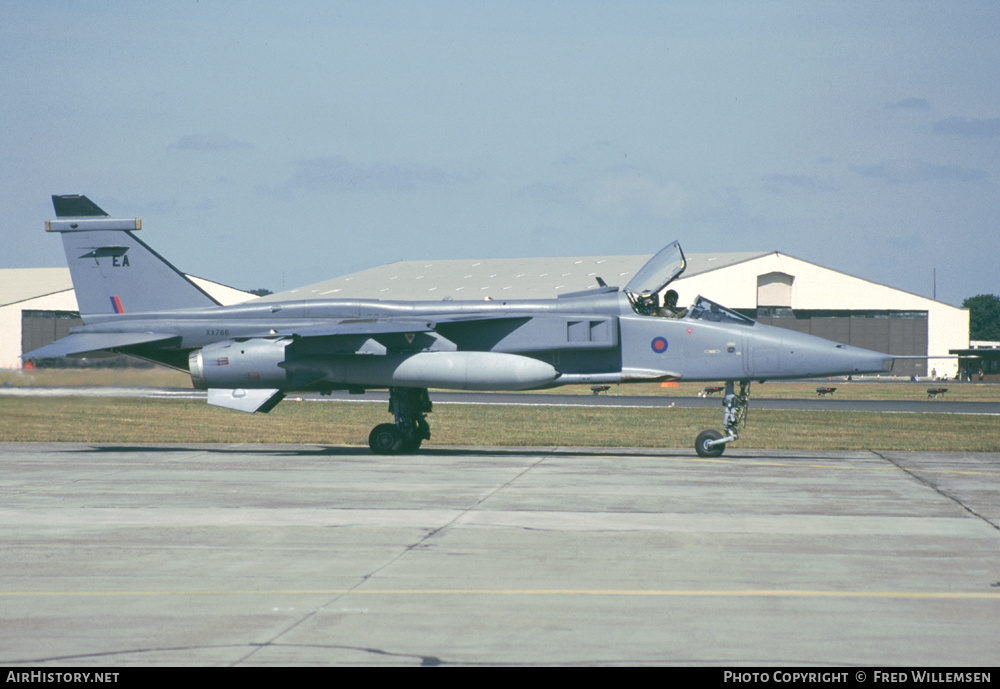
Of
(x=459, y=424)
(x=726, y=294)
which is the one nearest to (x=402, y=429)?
(x=459, y=424)

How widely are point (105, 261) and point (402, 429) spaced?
6.98 metres

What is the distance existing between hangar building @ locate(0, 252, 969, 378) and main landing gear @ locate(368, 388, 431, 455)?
4883 centimetres

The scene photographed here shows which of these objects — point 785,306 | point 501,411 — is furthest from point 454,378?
point 785,306

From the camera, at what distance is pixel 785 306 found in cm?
7294

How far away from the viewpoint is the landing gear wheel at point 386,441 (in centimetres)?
2009

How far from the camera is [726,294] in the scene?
70250 mm

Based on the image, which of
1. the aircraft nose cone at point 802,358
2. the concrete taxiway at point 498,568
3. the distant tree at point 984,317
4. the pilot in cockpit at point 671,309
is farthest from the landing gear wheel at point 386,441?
the distant tree at point 984,317

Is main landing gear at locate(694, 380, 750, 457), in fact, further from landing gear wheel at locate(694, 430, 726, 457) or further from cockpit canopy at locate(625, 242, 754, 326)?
cockpit canopy at locate(625, 242, 754, 326)

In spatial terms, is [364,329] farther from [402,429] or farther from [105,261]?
[105,261]

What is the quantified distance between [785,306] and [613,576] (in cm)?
6745

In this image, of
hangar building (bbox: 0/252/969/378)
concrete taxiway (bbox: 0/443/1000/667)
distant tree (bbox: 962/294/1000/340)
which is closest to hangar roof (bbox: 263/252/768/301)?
hangar building (bbox: 0/252/969/378)

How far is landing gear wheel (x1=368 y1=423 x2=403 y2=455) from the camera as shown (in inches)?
791

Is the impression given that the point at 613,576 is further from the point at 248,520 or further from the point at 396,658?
the point at 248,520

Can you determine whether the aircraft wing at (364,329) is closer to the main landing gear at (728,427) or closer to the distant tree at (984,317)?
the main landing gear at (728,427)
